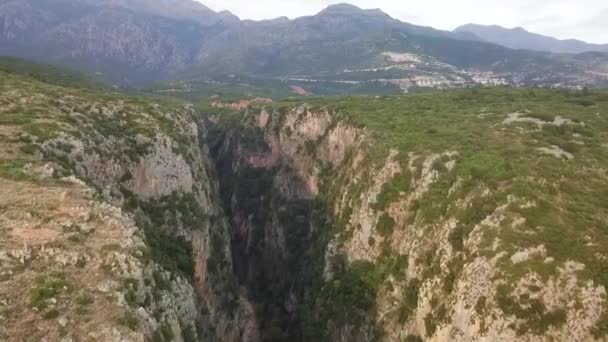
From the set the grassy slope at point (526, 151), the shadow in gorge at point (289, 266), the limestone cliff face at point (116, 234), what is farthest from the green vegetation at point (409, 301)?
the limestone cliff face at point (116, 234)

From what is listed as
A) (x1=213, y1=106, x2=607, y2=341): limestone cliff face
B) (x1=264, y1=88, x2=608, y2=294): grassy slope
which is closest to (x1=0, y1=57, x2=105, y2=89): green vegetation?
(x1=213, y1=106, x2=607, y2=341): limestone cliff face

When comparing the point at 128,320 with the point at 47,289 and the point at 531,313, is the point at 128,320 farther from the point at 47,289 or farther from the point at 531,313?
the point at 531,313

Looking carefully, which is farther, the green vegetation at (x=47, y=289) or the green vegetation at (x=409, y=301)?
the green vegetation at (x=409, y=301)

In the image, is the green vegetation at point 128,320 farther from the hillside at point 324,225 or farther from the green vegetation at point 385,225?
the green vegetation at point 385,225

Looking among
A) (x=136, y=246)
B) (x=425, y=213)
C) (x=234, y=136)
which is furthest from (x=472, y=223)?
(x=234, y=136)

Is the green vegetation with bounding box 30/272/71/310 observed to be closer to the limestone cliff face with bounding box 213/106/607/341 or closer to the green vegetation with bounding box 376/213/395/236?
the limestone cliff face with bounding box 213/106/607/341

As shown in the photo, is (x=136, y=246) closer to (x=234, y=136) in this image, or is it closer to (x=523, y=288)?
(x=523, y=288)
